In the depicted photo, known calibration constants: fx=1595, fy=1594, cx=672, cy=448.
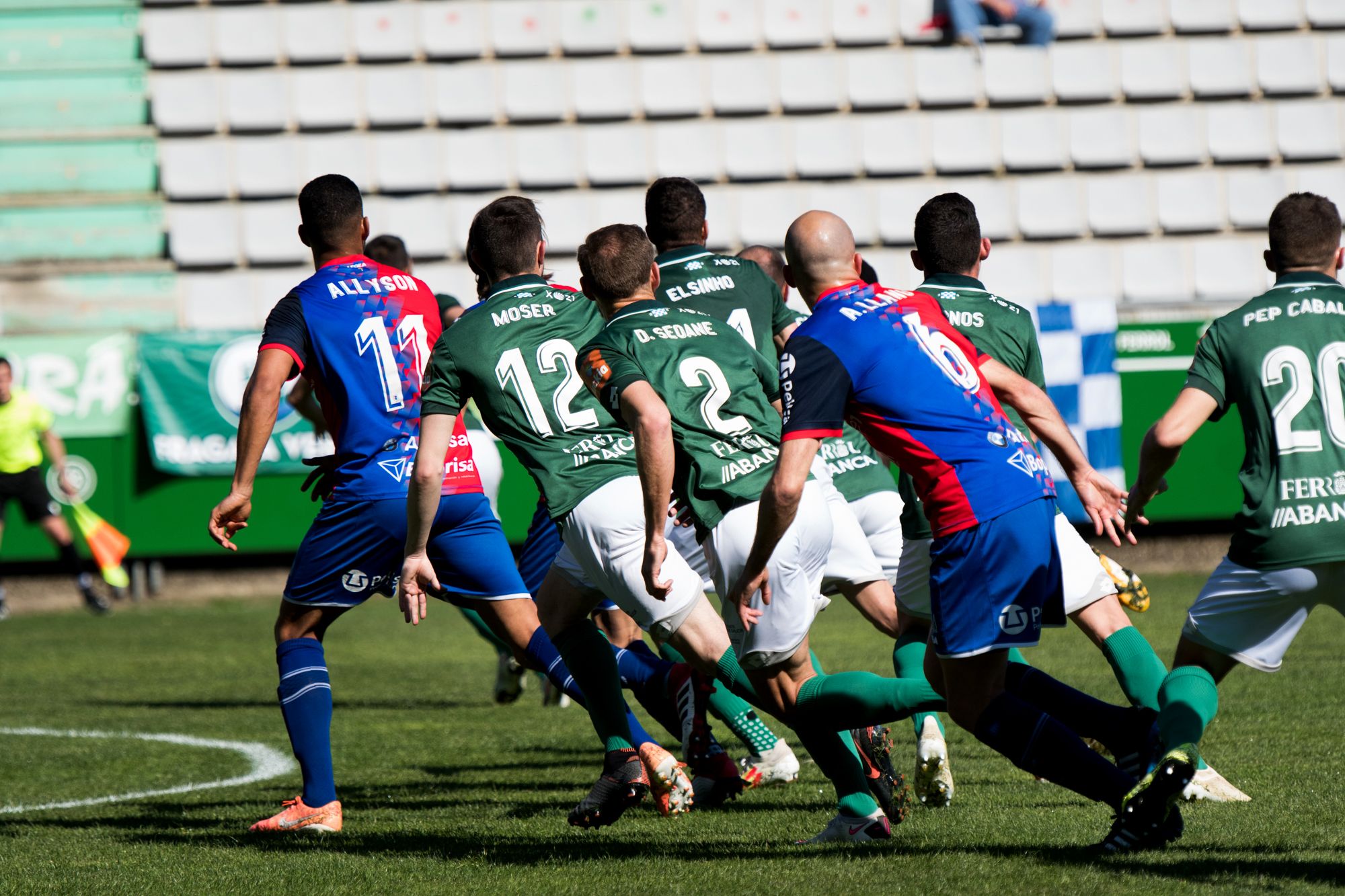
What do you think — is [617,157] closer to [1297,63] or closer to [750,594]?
[1297,63]

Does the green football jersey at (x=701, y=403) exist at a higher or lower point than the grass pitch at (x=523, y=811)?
higher

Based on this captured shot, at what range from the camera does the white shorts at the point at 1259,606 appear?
4.46 meters

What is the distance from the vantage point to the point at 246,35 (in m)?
17.2

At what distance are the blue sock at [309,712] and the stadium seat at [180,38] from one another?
42.9 feet

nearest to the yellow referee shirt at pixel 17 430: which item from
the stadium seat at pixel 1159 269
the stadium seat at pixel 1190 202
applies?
the stadium seat at pixel 1159 269

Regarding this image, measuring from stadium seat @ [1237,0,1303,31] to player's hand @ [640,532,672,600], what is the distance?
49.8 ft

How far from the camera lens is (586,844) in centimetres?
502

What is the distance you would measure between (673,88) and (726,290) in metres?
11.6

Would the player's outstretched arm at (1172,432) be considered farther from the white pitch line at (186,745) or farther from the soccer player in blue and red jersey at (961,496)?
the white pitch line at (186,745)

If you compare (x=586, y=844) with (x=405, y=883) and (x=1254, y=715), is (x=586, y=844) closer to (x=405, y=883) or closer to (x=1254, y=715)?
(x=405, y=883)

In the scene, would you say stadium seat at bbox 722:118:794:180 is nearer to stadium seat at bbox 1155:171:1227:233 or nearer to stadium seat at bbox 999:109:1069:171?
stadium seat at bbox 999:109:1069:171

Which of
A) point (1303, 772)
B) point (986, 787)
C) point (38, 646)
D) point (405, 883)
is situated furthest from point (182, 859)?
point (38, 646)

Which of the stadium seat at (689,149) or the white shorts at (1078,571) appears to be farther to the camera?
the stadium seat at (689,149)

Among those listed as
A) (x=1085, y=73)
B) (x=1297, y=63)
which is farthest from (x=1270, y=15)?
(x=1085, y=73)
